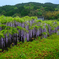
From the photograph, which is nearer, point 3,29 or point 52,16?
point 3,29

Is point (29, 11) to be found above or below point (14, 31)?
above

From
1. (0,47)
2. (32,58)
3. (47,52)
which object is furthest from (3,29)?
(47,52)

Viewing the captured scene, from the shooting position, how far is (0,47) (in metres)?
5.73

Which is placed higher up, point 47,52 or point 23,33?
point 23,33

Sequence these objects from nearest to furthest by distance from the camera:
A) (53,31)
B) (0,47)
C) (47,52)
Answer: (47,52)
(0,47)
(53,31)

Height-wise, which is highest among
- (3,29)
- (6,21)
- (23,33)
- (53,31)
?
(6,21)

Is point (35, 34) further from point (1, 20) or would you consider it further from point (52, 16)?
point (52, 16)

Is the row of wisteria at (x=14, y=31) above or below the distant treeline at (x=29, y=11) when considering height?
below

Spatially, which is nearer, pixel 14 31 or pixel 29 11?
pixel 14 31

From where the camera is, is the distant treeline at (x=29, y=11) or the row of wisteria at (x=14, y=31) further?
the distant treeline at (x=29, y=11)

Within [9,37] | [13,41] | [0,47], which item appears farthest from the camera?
[13,41]

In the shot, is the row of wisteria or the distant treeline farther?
the distant treeline

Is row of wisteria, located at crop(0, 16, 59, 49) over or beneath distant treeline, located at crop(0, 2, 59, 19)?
beneath

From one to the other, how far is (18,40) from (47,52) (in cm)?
289
